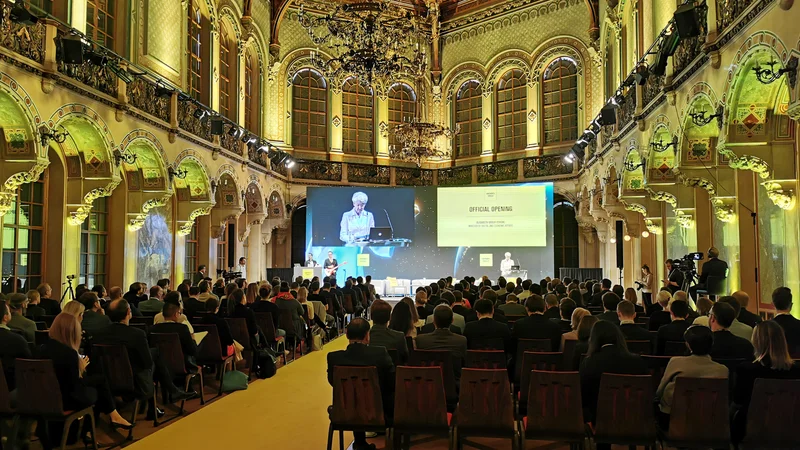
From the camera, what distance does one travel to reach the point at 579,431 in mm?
4355

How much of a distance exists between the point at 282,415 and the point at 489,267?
14671 mm

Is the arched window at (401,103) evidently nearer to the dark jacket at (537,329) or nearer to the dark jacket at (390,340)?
the dark jacket at (537,329)

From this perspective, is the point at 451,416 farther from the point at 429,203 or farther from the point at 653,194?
the point at 429,203

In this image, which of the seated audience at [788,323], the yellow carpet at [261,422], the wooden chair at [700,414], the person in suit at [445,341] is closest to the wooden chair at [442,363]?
the person in suit at [445,341]

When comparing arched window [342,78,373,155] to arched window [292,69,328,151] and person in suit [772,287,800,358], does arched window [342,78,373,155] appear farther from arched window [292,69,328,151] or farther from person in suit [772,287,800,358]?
person in suit [772,287,800,358]

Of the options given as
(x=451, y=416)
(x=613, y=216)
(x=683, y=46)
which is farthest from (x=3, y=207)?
(x=613, y=216)

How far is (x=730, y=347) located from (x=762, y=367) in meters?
0.81

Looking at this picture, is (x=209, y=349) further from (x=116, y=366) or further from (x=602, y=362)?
(x=602, y=362)

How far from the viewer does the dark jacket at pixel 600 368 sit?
14.6 ft

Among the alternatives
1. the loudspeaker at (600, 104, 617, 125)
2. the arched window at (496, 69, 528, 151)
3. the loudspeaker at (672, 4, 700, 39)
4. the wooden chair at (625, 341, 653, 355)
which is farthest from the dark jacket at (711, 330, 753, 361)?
the arched window at (496, 69, 528, 151)

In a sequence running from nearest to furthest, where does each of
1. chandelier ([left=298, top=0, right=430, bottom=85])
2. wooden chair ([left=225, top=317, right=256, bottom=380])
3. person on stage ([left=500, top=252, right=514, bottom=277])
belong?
wooden chair ([left=225, top=317, right=256, bottom=380])
chandelier ([left=298, top=0, right=430, bottom=85])
person on stage ([left=500, top=252, right=514, bottom=277])

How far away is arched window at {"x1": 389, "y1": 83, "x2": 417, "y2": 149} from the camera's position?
24594 mm

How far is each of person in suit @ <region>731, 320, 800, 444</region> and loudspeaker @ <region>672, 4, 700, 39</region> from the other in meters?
5.63

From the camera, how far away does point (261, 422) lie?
6.31 m
